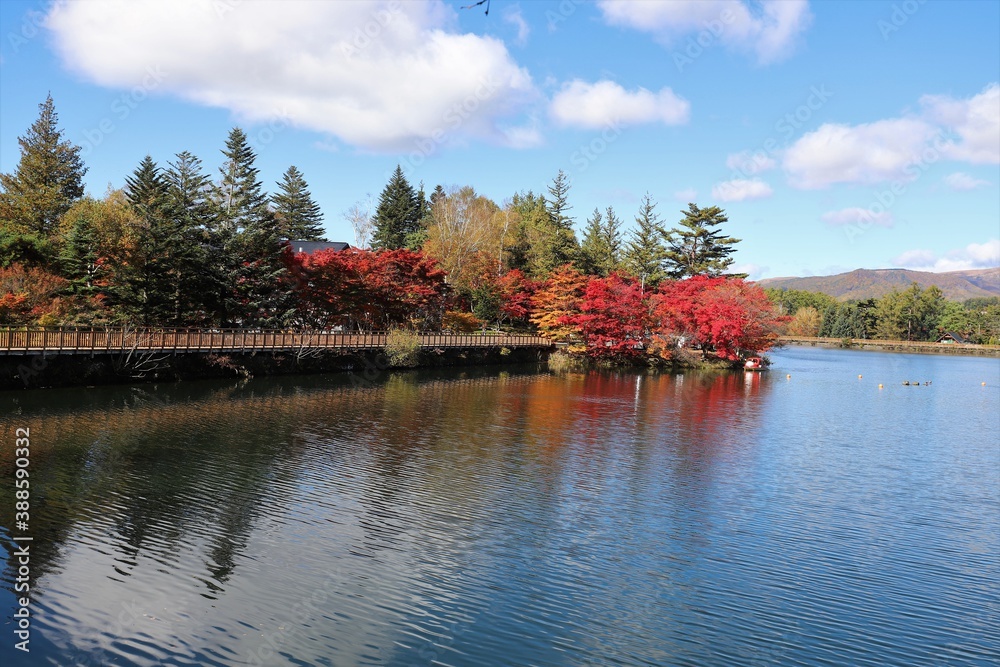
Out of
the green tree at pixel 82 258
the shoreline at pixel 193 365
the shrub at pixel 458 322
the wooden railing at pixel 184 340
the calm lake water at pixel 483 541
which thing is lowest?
the calm lake water at pixel 483 541

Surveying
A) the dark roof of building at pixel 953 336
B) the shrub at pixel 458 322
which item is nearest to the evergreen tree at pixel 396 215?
the shrub at pixel 458 322

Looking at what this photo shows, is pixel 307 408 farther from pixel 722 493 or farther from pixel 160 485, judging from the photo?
pixel 722 493

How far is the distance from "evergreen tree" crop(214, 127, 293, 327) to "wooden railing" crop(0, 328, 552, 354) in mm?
2055

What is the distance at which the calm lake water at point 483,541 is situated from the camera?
895 cm

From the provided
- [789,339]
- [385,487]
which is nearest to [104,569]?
[385,487]

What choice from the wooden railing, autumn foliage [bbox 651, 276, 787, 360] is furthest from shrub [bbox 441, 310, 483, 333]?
autumn foliage [bbox 651, 276, 787, 360]

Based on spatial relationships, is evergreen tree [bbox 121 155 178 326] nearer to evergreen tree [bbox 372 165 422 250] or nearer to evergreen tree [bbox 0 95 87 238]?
evergreen tree [bbox 0 95 87 238]

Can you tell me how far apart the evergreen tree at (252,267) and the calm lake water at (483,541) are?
12867 mm

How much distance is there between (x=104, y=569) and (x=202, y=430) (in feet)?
35.7

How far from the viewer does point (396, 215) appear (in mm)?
76875

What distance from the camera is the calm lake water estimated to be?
895cm

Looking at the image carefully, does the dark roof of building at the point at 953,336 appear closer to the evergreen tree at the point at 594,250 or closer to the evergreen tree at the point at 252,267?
the evergreen tree at the point at 594,250

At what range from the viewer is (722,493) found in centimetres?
1650

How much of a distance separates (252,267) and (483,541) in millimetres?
29302
